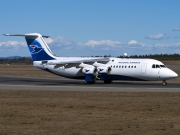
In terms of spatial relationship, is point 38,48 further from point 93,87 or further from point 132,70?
point 93,87

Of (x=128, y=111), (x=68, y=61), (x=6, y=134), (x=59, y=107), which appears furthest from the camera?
(x=68, y=61)

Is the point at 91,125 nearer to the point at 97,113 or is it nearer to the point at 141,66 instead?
the point at 97,113

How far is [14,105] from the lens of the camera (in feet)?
73.9

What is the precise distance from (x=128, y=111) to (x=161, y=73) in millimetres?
24145

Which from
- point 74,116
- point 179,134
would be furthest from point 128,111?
point 179,134

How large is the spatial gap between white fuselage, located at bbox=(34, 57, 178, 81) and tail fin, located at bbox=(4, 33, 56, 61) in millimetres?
2347

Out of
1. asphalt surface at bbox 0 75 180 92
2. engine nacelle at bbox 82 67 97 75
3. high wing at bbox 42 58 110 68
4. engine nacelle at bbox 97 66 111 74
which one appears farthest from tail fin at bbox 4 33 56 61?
engine nacelle at bbox 97 66 111 74

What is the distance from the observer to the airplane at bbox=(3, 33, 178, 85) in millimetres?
44375

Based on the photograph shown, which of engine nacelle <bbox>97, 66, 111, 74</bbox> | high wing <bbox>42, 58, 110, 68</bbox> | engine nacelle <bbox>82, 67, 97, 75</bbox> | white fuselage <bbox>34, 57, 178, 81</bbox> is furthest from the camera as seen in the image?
high wing <bbox>42, 58, 110, 68</bbox>

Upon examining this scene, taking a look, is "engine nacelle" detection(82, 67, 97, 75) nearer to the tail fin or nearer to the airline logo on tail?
the tail fin

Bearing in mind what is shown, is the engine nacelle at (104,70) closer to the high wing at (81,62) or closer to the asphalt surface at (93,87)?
the asphalt surface at (93,87)

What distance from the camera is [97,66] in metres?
47.6

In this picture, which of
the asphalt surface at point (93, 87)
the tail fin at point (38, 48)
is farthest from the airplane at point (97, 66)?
the asphalt surface at point (93, 87)

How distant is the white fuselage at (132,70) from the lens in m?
43.9
